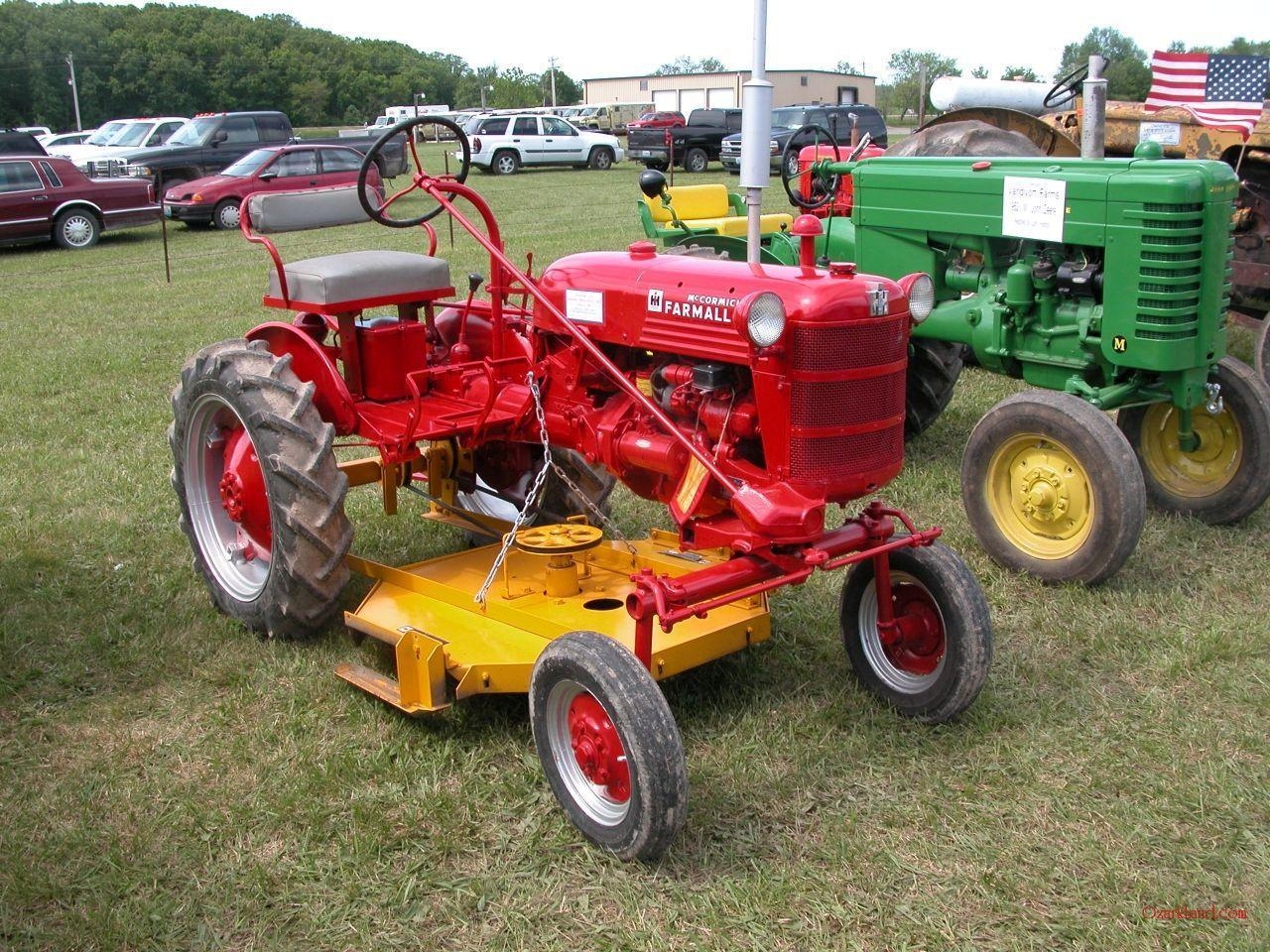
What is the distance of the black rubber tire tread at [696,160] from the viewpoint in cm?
2834

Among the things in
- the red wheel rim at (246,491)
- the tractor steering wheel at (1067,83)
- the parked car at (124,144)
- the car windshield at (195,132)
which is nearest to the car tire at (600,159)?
the parked car at (124,144)

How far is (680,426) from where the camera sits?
12.1ft

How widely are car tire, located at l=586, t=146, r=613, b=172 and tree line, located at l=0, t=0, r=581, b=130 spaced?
43338 millimetres

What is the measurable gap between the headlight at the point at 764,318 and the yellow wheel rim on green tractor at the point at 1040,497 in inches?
81.6

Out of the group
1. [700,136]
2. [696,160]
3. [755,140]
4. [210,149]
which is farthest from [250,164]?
[755,140]

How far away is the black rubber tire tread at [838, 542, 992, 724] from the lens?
11.5 feet

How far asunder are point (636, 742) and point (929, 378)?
4.12 metres

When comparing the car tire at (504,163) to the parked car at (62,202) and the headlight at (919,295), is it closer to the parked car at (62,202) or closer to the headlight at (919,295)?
the parked car at (62,202)

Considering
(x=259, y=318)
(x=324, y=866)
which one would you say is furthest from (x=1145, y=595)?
(x=259, y=318)

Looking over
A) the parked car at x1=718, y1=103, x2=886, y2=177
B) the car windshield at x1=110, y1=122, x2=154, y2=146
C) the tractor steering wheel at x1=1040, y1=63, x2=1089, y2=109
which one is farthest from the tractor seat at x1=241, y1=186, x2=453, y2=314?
the car windshield at x1=110, y1=122, x2=154, y2=146

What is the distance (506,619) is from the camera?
387 centimetres

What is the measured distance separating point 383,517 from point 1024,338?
3157mm

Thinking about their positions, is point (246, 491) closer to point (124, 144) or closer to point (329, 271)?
point (329, 271)

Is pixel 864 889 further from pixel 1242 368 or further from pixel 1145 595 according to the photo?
pixel 1242 368
